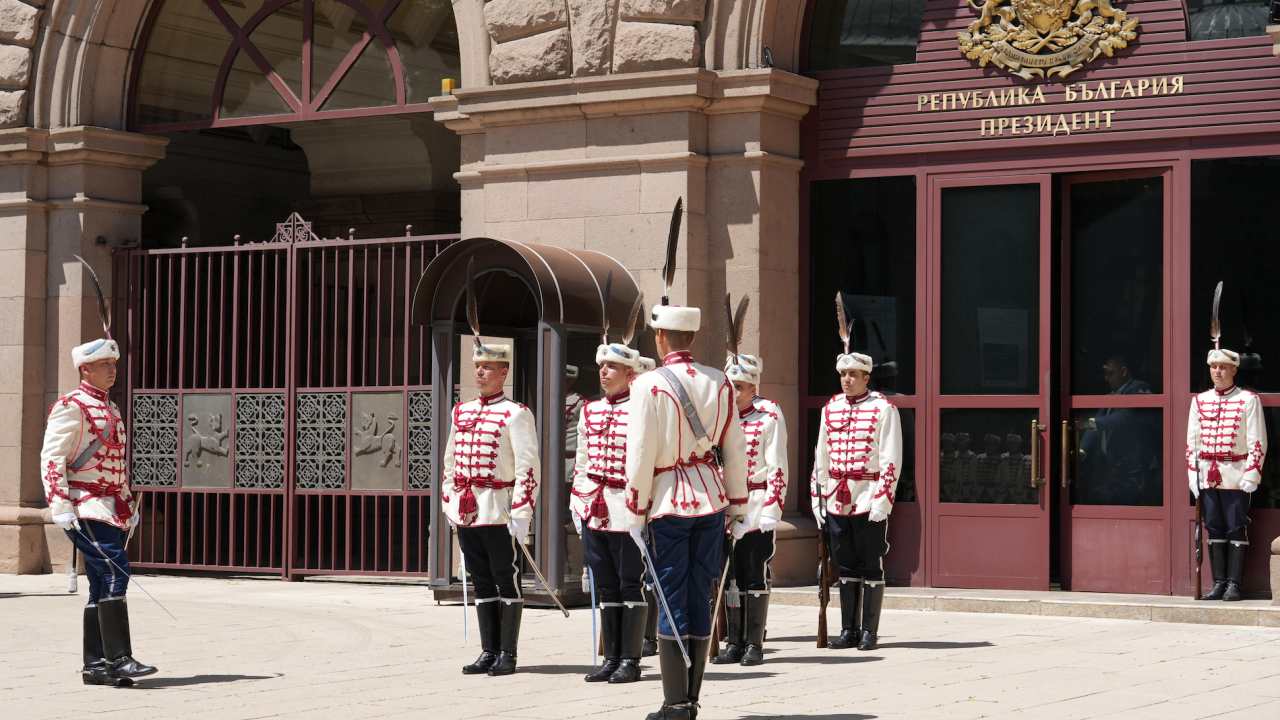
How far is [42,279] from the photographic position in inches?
590

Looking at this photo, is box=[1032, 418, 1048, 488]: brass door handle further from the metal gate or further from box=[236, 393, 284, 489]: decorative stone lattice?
box=[236, 393, 284, 489]: decorative stone lattice

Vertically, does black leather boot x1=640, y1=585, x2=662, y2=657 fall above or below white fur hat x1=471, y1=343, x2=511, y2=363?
below

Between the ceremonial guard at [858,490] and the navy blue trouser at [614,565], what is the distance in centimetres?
170

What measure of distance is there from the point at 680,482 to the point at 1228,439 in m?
5.54

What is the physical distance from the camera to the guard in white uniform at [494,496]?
8852 millimetres

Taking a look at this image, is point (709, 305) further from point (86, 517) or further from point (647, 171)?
point (86, 517)

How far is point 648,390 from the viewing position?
7.18 metres

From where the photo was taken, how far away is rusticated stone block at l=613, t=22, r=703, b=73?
496 inches

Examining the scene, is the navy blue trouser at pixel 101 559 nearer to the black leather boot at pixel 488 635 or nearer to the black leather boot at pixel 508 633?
the black leather boot at pixel 488 635

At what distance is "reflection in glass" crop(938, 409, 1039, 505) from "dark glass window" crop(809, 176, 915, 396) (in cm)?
50

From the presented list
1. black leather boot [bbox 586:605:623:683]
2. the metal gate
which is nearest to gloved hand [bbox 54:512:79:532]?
black leather boot [bbox 586:605:623:683]

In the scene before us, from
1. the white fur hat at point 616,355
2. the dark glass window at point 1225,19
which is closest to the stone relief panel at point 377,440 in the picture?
the white fur hat at point 616,355

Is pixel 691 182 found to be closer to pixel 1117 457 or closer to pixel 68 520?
pixel 1117 457

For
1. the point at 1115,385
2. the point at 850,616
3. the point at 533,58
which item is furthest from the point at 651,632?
the point at 533,58
